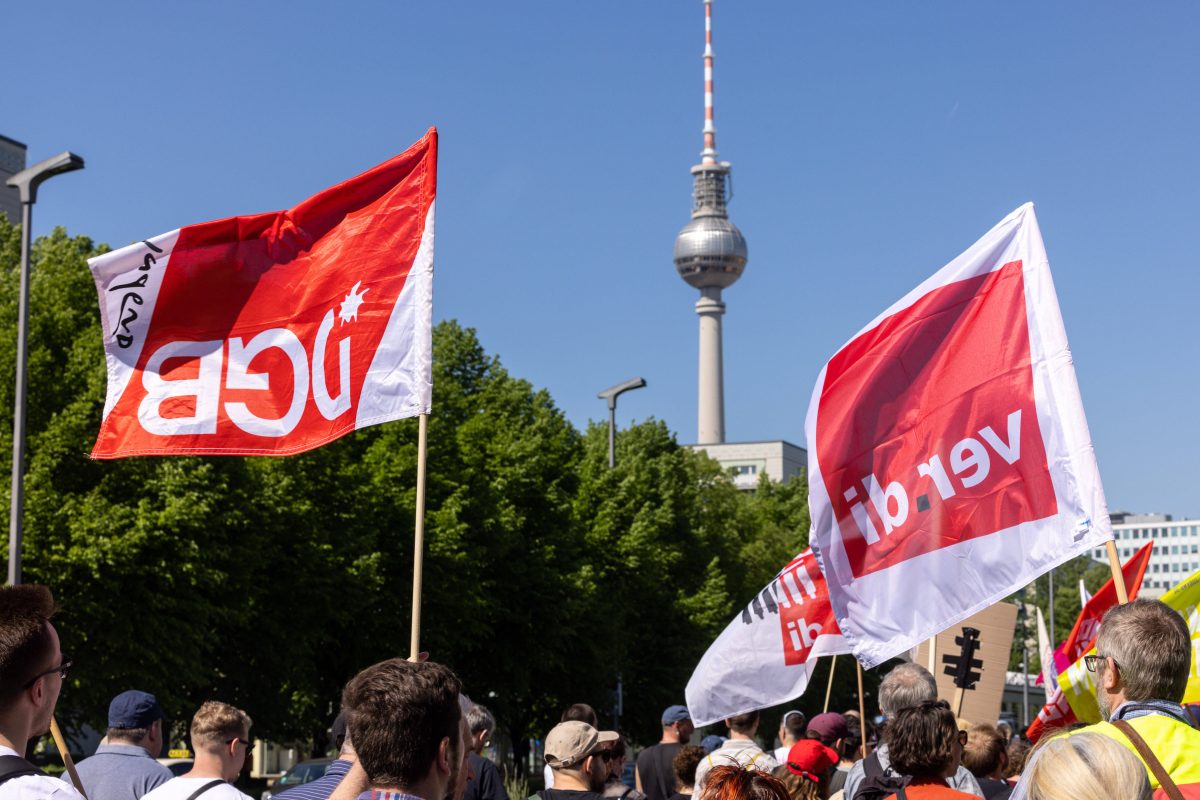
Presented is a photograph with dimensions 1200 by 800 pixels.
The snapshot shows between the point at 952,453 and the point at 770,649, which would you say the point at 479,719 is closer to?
the point at 952,453

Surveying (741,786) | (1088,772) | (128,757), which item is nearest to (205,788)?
(128,757)

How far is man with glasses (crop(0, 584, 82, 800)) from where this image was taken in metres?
3.62

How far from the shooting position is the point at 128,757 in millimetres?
7125

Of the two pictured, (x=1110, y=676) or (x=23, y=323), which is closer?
(x=1110, y=676)

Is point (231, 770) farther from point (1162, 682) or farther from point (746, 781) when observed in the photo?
point (1162, 682)

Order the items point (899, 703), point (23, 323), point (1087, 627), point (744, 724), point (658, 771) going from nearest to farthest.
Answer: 1. point (899, 703)
2. point (744, 724)
3. point (658, 771)
4. point (1087, 627)
5. point (23, 323)

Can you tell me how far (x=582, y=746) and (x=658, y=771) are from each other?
4186 millimetres

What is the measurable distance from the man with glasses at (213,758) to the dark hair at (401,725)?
2.67 metres

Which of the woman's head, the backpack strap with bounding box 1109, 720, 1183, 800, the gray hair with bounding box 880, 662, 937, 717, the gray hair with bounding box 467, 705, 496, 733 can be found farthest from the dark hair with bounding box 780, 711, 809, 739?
the woman's head

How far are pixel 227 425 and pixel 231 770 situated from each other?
3.68 meters

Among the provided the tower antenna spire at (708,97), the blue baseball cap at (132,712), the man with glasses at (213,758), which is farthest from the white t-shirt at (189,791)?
the tower antenna spire at (708,97)

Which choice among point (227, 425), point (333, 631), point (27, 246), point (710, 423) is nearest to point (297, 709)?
point (333, 631)

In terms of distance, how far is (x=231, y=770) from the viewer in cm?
647

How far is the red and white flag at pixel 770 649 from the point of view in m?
11.5
